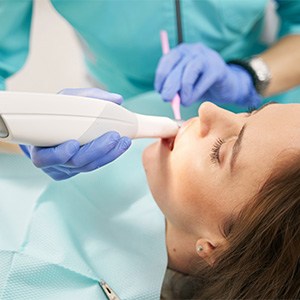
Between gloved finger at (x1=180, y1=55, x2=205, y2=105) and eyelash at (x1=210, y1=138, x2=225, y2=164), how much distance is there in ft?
0.91

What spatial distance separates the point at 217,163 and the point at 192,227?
14 centimetres

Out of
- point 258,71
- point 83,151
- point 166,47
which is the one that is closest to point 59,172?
point 83,151

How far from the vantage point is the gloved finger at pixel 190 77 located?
1.16 meters

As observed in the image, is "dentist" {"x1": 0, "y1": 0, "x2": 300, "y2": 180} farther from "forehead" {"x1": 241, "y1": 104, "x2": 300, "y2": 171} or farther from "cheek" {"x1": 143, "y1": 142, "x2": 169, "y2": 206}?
"forehead" {"x1": 241, "y1": 104, "x2": 300, "y2": 171}

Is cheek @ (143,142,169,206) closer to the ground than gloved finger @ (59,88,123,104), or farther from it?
closer to the ground

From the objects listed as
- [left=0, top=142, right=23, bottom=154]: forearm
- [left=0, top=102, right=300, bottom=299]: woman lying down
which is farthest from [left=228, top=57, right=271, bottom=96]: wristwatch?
[left=0, top=142, right=23, bottom=154]: forearm

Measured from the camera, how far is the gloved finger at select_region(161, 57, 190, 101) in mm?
1159

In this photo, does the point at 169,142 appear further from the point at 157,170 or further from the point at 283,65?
the point at 283,65

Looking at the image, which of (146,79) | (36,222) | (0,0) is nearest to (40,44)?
(146,79)

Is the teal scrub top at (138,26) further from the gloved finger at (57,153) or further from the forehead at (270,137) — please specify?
the forehead at (270,137)

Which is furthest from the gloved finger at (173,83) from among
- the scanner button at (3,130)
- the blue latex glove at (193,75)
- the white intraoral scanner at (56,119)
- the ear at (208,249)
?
the scanner button at (3,130)

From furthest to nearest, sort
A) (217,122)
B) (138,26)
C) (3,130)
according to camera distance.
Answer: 1. (138,26)
2. (217,122)
3. (3,130)

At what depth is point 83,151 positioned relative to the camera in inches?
32.5

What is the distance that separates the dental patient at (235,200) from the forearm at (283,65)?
44 centimetres
